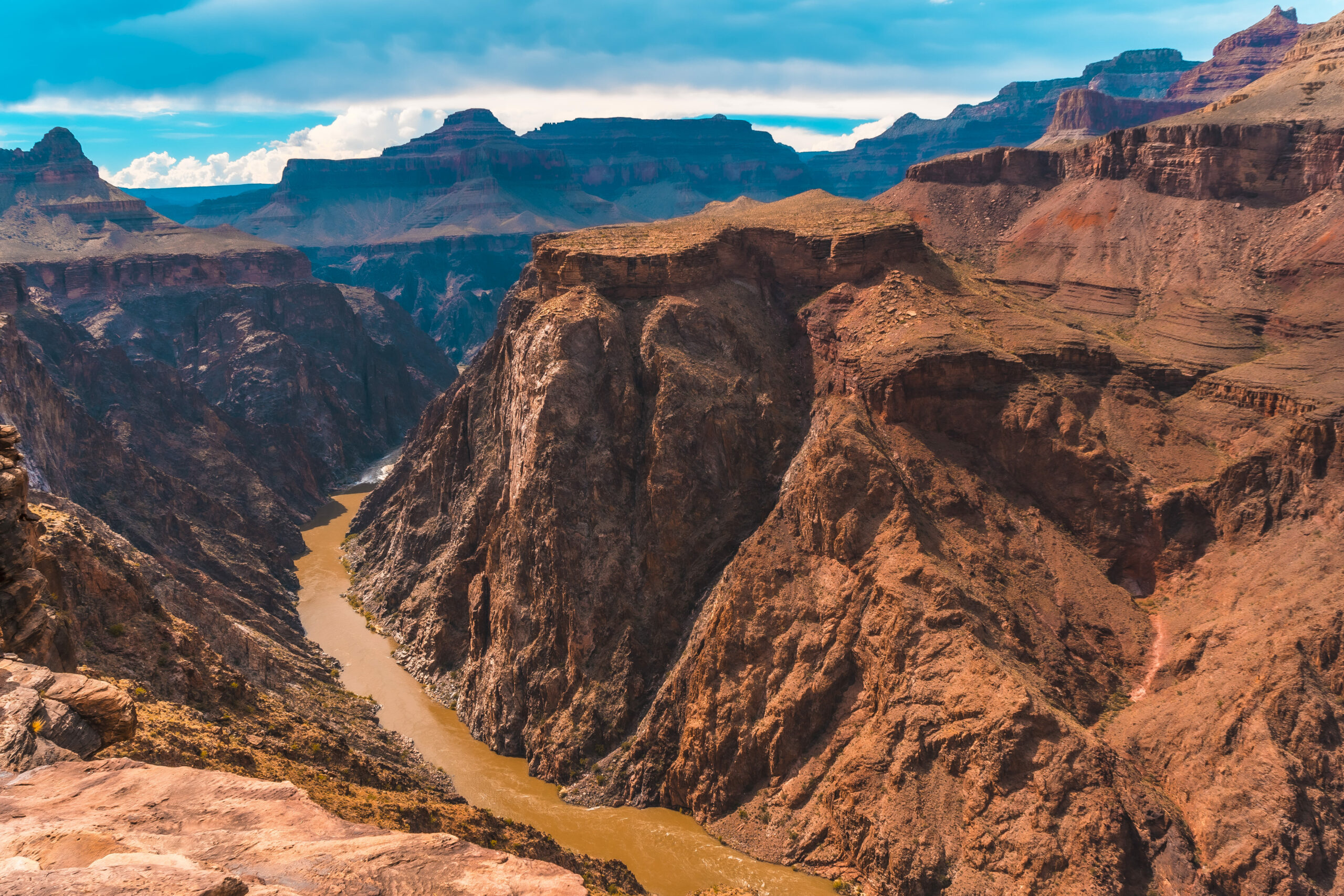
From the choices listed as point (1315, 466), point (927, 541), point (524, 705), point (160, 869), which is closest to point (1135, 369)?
point (1315, 466)

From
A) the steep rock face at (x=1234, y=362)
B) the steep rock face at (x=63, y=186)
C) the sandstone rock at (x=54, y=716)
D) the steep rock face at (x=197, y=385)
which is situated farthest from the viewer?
the steep rock face at (x=63, y=186)

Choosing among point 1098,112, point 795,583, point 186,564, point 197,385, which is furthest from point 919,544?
point 1098,112

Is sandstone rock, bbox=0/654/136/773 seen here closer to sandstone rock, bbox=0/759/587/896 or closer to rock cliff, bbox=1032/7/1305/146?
sandstone rock, bbox=0/759/587/896

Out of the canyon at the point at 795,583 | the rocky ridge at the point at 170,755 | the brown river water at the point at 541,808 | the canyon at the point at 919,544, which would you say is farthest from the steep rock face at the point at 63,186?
the rocky ridge at the point at 170,755

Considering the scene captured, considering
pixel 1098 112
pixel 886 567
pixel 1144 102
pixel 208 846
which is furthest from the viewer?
pixel 1144 102

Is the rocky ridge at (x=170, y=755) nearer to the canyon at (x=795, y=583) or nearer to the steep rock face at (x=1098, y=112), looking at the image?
the canyon at (x=795, y=583)

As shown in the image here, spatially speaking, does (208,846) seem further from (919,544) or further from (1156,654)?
(1156,654)
